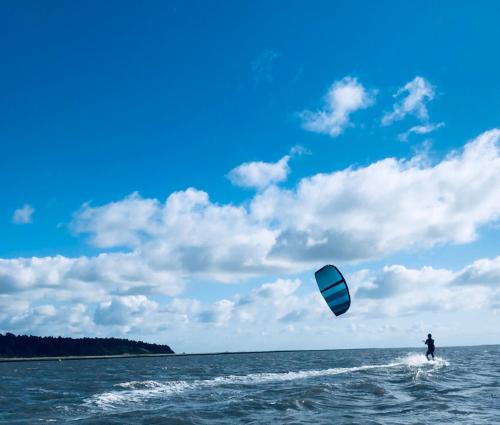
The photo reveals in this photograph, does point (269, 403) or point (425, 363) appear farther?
point (425, 363)

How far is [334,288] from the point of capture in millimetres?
17828

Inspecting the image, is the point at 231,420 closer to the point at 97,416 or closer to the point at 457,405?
the point at 97,416

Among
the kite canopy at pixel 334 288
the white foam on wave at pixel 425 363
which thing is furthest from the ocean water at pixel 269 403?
the white foam on wave at pixel 425 363

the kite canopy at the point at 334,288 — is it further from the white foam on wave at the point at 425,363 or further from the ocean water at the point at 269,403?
the white foam on wave at the point at 425,363

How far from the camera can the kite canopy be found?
17359 mm

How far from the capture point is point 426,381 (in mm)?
22141

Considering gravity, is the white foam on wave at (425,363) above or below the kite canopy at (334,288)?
below

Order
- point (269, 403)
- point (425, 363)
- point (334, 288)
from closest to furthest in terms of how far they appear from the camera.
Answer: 1. point (269, 403)
2. point (334, 288)
3. point (425, 363)

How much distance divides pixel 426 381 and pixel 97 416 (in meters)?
13.9

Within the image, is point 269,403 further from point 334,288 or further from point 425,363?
point 425,363

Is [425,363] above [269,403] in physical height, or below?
above

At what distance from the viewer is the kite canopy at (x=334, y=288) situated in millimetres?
17359

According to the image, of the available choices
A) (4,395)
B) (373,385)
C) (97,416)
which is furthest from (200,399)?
(4,395)

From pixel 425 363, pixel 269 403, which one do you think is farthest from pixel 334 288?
pixel 425 363
